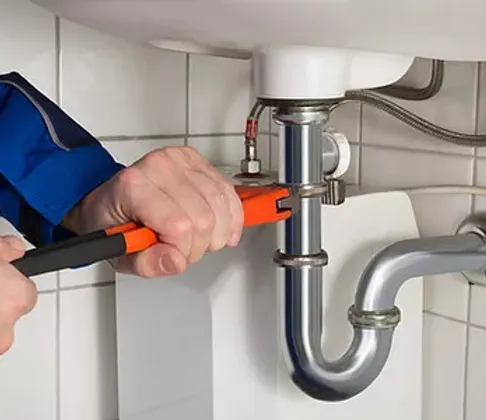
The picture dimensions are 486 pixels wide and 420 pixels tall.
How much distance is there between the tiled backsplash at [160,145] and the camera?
100 centimetres

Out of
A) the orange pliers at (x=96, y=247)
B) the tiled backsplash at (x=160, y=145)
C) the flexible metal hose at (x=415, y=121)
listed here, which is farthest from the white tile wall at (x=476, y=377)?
the orange pliers at (x=96, y=247)

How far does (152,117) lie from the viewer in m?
1.18

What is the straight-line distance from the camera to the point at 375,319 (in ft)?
2.95

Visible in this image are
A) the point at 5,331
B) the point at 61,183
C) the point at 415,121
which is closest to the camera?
the point at 5,331

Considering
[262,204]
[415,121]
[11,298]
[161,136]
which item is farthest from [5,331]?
[161,136]

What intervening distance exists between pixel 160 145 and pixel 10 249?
601mm

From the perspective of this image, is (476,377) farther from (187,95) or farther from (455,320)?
(187,95)

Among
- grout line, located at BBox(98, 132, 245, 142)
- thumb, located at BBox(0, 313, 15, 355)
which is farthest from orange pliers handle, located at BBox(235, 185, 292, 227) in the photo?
grout line, located at BBox(98, 132, 245, 142)

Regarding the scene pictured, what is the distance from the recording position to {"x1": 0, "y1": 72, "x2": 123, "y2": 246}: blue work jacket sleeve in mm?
823

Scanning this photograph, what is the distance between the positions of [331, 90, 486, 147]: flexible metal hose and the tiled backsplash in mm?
32

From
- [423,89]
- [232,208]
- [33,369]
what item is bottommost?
[33,369]

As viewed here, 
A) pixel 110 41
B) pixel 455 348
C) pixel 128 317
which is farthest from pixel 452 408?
pixel 110 41

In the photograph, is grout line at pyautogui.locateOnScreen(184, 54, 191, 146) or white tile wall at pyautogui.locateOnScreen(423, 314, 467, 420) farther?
grout line at pyautogui.locateOnScreen(184, 54, 191, 146)

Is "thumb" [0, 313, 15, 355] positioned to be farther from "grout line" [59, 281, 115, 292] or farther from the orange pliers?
"grout line" [59, 281, 115, 292]
